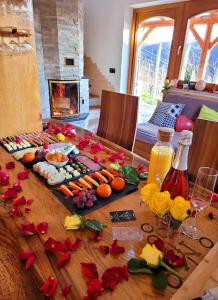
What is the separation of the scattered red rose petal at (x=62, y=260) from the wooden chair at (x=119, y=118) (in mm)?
1065

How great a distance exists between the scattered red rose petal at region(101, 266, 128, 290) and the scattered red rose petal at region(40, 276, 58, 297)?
4.5 inches

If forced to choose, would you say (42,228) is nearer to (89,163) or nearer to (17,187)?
(17,187)

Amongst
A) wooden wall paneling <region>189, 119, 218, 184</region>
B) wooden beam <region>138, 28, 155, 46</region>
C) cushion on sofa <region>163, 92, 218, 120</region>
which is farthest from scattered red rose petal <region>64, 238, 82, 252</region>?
wooden beam <region>138, 28, 155, 46</region>

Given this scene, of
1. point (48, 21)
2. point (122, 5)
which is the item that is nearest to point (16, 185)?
point (48, 21)

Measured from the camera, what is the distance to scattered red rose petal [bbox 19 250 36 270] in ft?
1.88

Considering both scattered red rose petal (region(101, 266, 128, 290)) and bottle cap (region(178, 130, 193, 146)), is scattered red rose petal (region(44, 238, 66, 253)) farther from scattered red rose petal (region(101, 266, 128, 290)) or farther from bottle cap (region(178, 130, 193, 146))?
bottle cap (region(178, 130, 193, 146))

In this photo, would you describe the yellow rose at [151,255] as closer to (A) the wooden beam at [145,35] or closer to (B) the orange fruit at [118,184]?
(B) the orange fruit at [118,184]

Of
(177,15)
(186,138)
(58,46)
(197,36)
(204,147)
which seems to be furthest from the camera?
(58,46)

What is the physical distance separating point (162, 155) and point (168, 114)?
81.4 inches

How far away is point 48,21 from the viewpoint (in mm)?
3625

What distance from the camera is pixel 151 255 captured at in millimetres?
→ 568

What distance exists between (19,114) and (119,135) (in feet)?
2.44

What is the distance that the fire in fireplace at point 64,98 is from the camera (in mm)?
3993

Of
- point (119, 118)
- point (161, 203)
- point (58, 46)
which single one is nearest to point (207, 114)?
point (119, 118)
